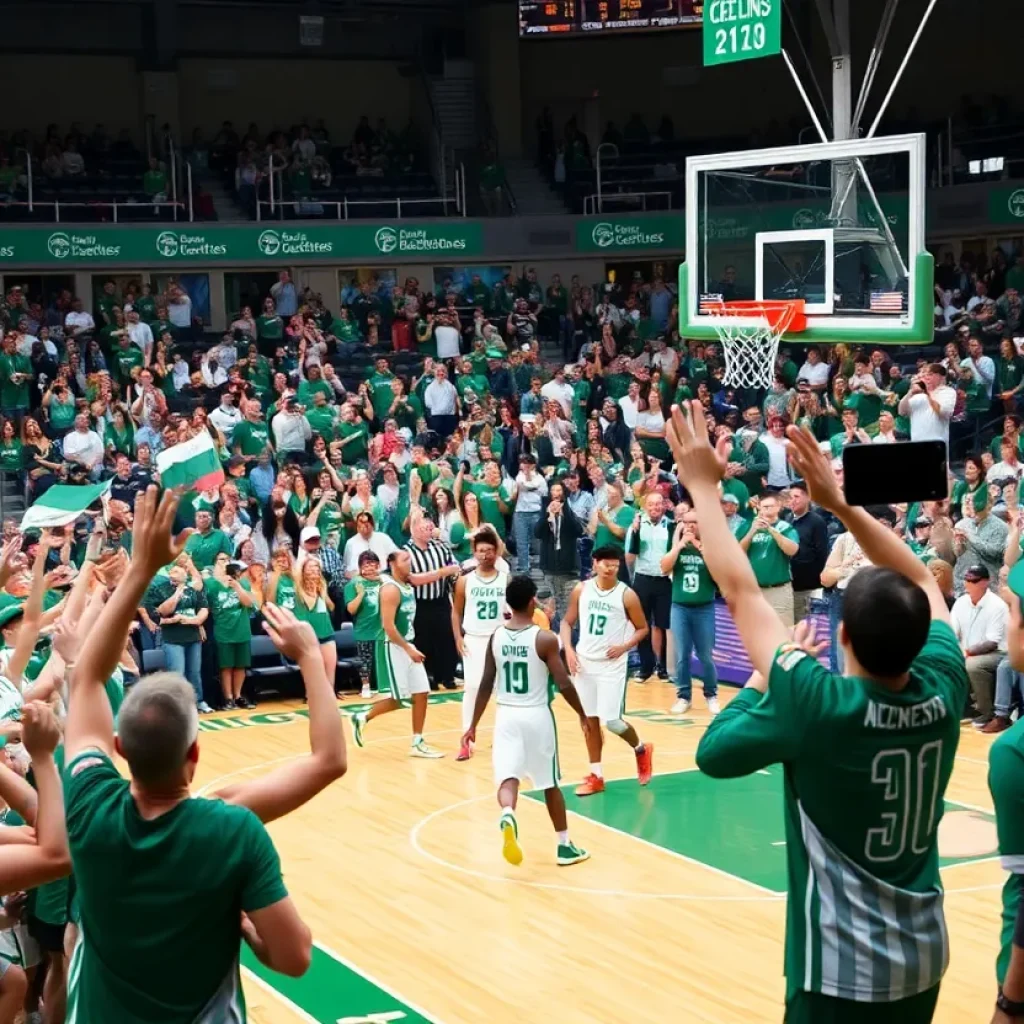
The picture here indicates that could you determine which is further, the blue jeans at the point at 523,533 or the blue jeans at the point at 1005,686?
the blue jeans at the point at 523,533

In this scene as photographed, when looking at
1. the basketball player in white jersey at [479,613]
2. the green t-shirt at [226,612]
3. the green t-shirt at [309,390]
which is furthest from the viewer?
the green t-shirt at [309,390]

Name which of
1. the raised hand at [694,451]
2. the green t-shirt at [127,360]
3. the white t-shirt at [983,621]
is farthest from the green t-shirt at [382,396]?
the raised hand at [694,451]

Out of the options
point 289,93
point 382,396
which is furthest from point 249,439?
point 289,93

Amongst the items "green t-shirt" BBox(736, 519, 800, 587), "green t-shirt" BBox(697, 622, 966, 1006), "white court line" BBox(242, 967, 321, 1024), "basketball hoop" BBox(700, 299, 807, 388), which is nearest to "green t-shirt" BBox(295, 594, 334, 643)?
"green t-shirt" BBox(736, 519, 800, 587)

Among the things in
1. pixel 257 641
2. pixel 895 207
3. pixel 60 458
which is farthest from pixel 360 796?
pixel 60 458

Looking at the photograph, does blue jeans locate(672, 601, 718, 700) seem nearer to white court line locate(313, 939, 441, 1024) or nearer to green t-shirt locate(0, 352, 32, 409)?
white court line locate(313, 939, 441, 1024)

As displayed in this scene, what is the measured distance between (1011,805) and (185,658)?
39.6 feet

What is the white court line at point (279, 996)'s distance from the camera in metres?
8.21

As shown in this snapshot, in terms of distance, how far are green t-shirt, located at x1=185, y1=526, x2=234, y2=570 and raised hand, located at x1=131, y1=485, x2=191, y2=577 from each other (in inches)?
514

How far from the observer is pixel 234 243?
27297 mm

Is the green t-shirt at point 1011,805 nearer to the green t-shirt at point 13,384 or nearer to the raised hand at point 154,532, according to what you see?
the raised hand at point 154,532

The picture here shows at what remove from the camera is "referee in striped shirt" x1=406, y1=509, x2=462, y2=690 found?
623 inches

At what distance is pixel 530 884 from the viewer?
34.1 ft

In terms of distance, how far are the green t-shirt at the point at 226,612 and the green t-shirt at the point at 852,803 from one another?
499 inches
